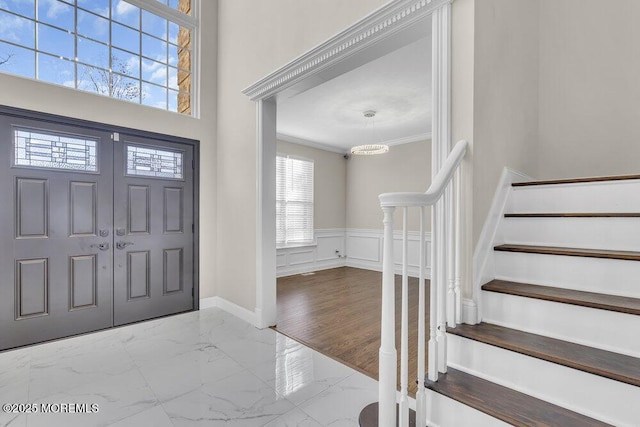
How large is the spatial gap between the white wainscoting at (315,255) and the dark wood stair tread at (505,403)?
4.59m

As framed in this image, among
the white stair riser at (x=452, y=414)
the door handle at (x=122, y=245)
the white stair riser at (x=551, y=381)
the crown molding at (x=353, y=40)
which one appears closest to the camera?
the white stair riser at (x=551, y=381)

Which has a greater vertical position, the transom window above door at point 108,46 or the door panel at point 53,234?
the transom window above door at point 108,46

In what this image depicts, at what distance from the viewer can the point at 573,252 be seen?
4.97ft

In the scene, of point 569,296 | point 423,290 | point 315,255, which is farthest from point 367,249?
point 423,290

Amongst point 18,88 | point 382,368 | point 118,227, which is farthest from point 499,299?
point 18,88

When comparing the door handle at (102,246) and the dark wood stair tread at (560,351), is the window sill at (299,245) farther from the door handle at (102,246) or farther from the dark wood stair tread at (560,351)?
the dark wood stair tread at (560,351)

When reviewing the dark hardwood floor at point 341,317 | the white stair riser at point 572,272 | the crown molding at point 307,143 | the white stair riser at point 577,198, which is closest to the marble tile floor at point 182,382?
the dark hardwood floor at point 341,317

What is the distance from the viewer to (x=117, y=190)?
3105mm

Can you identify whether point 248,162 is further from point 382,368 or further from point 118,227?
point 382,368

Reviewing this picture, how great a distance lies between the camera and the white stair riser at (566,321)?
1239 millimetres

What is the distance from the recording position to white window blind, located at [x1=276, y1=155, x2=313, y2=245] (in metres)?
5.82

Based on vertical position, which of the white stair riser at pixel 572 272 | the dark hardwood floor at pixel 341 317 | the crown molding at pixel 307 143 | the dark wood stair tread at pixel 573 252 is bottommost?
the dark hardwood floor at pixel 341 317

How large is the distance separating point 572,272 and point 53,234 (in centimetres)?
396

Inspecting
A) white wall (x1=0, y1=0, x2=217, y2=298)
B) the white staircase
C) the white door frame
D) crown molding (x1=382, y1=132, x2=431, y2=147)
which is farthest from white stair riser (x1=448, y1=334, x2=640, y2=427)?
crown molding (x1=382, y1=132, x2=431, y2=147)
